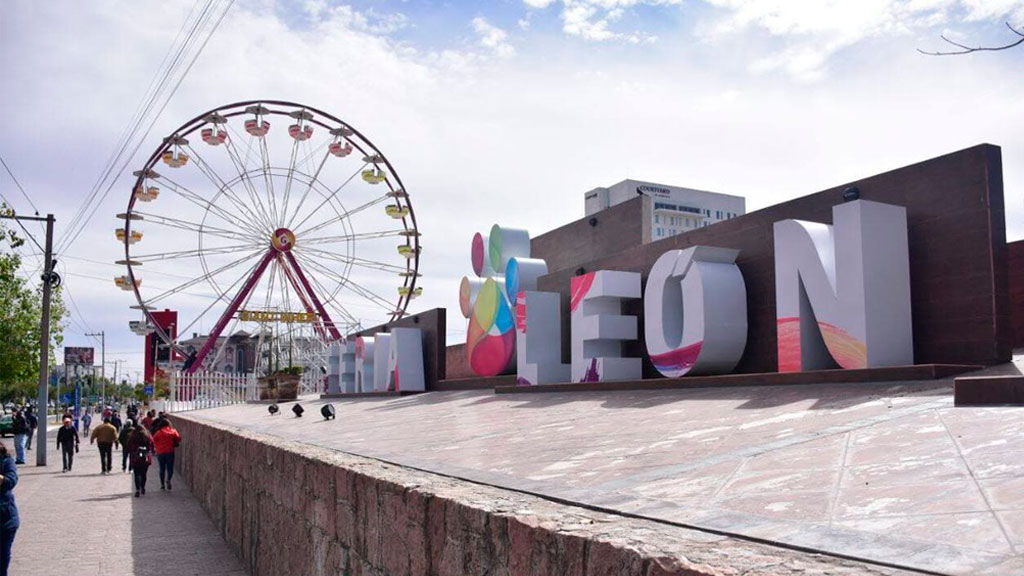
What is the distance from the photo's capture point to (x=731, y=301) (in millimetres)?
13094

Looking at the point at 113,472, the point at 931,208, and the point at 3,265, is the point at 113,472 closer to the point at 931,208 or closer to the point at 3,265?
the point at 3,265

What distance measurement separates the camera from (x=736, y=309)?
13.1 m

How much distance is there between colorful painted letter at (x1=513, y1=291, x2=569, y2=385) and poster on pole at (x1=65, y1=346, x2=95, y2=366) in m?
67.1

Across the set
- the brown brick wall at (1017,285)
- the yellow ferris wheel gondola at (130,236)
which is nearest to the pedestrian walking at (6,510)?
the brown brick wall at (1017,285)

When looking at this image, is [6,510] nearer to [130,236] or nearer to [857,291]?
[857,291]

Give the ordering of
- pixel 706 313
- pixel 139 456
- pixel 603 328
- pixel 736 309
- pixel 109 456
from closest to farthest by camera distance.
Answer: pixel 706 313 → pixel 736 309 → pixel 603 328 → pixel 139 456 → pixel 109 456

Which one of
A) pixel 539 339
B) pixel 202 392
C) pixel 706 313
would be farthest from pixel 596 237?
pixel 202 392

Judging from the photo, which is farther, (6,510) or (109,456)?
(109,456)

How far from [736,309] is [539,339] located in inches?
231

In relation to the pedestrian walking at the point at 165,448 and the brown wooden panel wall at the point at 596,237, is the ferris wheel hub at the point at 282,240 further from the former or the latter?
the pedestrian walking at the point at 165,448

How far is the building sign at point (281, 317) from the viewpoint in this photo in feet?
128

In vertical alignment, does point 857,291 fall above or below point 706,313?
above

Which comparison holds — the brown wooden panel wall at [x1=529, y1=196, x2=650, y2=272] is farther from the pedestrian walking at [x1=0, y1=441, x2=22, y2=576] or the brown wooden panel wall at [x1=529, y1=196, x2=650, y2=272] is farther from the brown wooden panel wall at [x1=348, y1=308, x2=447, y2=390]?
the pedestrian walking at [x1=0, y1=441, x2=22, y2=576]

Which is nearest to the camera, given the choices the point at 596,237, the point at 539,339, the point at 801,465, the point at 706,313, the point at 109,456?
the point at 801,465
